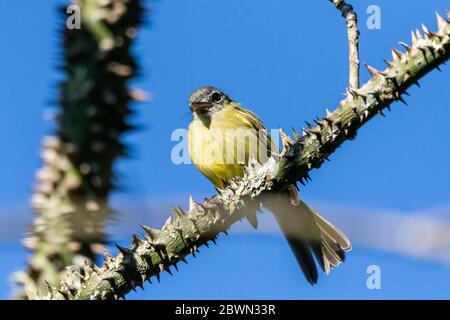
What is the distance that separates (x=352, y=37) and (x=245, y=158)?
141 inches

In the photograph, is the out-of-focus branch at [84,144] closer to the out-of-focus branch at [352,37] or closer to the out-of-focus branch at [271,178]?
the out-of-focus branch at [271,178]

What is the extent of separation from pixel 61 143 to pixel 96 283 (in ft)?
2.42

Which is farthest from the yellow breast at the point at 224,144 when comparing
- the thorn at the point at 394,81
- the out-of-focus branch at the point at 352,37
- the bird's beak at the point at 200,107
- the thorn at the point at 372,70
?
→ the thorn at the point at 394,81

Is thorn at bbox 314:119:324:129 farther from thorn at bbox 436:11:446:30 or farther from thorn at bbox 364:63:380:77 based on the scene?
thorn at bbox 436:11:446:30

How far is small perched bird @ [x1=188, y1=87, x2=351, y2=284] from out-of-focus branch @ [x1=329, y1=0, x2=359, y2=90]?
2.55 metres

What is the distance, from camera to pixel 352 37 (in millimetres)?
2664

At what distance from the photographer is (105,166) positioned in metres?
1.83

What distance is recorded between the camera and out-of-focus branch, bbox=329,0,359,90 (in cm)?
249

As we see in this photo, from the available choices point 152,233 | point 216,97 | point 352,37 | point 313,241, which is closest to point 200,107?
point 216,97

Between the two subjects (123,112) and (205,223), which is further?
(205,223)

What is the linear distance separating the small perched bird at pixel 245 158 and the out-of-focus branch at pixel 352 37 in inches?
101

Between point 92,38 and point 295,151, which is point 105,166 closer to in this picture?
point 92,38

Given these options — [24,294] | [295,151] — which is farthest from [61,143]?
[295,151]

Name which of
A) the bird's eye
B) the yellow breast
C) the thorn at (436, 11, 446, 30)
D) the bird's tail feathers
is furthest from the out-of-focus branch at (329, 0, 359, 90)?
the bird's eye
